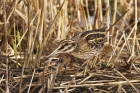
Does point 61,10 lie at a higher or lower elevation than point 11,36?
higher

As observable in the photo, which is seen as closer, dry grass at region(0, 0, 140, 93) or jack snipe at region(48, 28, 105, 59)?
dry grass at region(0, 0, 140, 93)

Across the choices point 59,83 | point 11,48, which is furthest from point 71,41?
point 11,48

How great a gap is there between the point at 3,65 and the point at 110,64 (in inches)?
45.5

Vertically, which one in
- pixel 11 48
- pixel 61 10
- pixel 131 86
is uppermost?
pixel 61 10

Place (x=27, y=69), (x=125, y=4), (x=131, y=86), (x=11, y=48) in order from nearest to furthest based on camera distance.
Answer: (x=131, y=86)
(x=27, y=69)
(x=11, y=48)
(x=125, y=4)

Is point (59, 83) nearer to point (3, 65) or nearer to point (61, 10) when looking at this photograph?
point (3, 65)

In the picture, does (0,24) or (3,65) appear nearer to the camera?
(3,65)

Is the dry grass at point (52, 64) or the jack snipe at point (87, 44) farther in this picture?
the jack snipe at point (87, 44)

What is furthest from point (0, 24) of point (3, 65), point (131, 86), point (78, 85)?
point (131, 86)

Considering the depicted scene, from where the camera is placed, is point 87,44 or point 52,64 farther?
point 52,64

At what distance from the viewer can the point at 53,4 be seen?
486 cm

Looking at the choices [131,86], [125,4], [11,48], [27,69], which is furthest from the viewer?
[125,4]

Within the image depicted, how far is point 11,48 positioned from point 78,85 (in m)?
1.24

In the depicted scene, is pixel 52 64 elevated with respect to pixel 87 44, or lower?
lower
